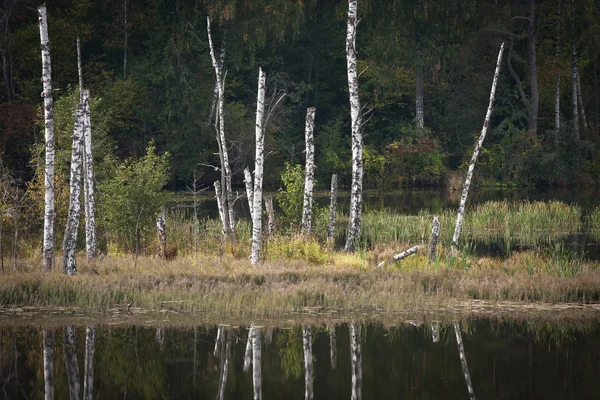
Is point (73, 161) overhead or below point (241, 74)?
below

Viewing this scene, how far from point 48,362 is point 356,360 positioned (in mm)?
4760

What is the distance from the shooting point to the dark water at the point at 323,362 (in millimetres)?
11820

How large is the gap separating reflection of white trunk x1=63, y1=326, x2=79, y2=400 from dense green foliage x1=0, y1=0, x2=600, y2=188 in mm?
31954

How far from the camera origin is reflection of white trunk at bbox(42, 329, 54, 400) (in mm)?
11617

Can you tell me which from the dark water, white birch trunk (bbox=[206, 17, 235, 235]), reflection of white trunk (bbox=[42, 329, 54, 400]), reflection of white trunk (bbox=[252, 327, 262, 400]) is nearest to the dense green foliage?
white birch trunk (bbox=[206, 17, 235, 235])

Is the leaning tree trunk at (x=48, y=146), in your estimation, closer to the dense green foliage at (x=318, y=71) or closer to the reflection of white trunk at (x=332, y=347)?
the reflection of white trunk at (x=332, y=347)

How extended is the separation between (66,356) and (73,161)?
6275 mm

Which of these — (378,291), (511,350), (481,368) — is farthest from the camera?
(378,291)

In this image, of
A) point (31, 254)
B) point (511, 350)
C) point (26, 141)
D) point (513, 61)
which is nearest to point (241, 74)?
point (513, 61)

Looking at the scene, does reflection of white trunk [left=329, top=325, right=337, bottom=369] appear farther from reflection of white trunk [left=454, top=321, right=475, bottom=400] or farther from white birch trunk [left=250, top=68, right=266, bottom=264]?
white birch trunk [left=250, top=68, right=266, bottom=264]

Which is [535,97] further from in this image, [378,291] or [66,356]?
[66,356]

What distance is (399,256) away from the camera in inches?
817

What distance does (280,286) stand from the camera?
17.6 metres

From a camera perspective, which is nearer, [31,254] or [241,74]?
[31,254]
